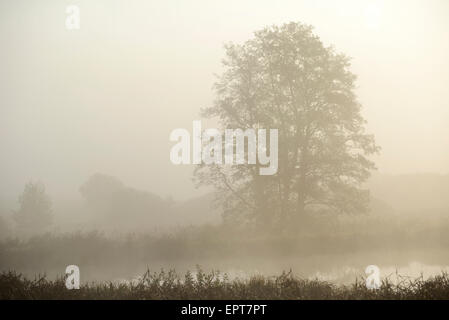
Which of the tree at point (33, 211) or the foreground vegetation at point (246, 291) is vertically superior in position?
the tree at point (33, 211)

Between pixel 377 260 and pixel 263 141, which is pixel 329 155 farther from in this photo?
pixel 377 260

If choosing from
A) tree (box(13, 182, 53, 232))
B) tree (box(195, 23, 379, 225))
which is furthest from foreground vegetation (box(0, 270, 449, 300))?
tree (box(13, 182, 53, 232))

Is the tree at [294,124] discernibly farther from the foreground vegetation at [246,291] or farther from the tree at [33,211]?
the tree at [33,211]

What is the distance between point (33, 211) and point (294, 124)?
2719 cm

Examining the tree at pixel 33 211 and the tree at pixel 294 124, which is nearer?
the tree at pixel 294 124

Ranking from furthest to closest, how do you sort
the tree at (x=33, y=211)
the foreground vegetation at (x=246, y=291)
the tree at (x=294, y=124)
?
the tree at (x=33, y=211) < the tree at (x=294, y=124) < the foreground vegetation at (x=246, y=291)

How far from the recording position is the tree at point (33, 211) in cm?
3684

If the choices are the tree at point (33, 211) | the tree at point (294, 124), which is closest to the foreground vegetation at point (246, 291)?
the tree at point (294, 124)

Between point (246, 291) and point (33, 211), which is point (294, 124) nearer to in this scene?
point (246, 291)

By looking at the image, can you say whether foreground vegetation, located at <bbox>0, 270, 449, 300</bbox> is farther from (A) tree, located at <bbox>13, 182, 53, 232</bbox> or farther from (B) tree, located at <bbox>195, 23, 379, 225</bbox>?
(A) tree, located at <bbox>13, 182, 53, 232</bbox>

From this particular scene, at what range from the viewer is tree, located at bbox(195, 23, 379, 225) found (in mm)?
19797

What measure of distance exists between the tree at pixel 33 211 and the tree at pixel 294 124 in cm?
2260

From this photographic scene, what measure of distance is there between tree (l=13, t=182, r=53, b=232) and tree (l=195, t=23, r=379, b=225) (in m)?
22.6

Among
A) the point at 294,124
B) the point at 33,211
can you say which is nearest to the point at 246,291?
the point at 294,124
